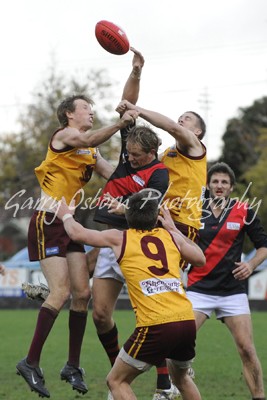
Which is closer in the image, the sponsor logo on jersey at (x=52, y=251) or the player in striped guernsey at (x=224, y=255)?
the sponsor logo on jersey at (x=52, y=251)

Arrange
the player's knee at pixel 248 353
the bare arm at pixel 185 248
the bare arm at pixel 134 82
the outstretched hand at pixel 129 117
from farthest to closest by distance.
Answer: the player's knee at pixel 248 353, the bare arm at pixel 134 82, the outstretched hand at pixel 129 117, the bare arm at pixel 185 248

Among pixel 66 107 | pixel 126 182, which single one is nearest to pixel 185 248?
pixel 126 182

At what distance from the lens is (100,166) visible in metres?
8.20

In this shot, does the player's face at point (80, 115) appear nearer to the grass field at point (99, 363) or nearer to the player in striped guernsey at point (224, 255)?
the player in striped guernsey at point (224, 255)

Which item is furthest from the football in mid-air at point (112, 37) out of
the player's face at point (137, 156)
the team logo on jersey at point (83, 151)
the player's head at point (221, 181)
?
the player's head at point (221, 181)

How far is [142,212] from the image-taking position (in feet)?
21.2

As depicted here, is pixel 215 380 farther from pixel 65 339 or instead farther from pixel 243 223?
pixel 65 339

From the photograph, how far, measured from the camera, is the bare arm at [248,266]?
849cm

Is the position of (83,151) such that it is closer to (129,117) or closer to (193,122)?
(129,117)

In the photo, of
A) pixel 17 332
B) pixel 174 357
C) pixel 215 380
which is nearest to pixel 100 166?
pixel 174 357

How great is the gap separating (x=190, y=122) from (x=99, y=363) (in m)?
5.17

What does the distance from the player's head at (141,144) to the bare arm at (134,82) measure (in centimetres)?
44


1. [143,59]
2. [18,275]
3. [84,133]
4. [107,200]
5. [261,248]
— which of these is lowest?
[18,275]

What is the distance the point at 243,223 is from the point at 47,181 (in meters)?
2.16
